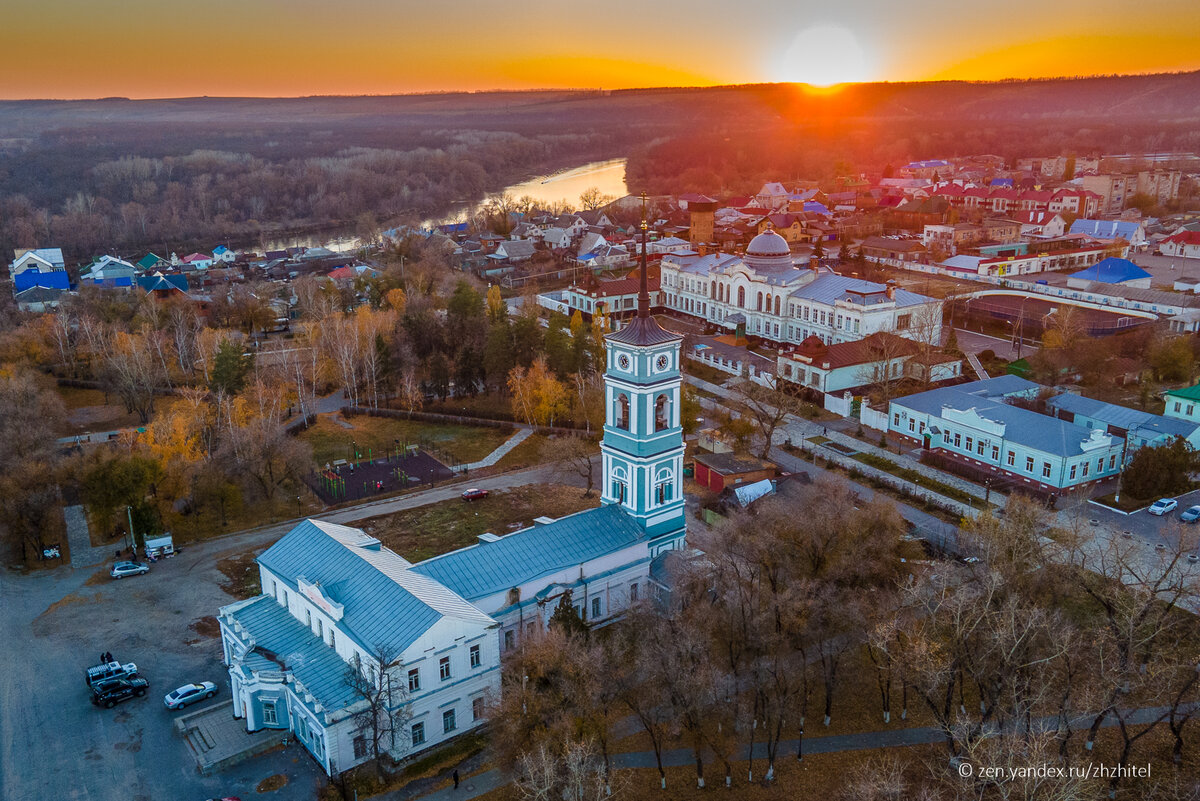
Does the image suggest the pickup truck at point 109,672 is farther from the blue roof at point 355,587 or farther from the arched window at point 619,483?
the arched window at point 619,483

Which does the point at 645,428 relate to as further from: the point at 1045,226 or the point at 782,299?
the point at 1045,226

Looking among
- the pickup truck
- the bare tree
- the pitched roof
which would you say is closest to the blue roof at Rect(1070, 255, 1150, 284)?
the pitched roof

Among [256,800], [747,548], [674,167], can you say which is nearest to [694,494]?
[747,548]

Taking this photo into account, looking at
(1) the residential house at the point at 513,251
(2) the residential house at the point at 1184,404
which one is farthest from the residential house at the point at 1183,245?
(1) the residential house at the point at 513,251

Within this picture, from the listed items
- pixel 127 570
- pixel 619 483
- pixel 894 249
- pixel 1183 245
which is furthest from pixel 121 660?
pixel 1183 245

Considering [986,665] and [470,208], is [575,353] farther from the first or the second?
[470,208]
